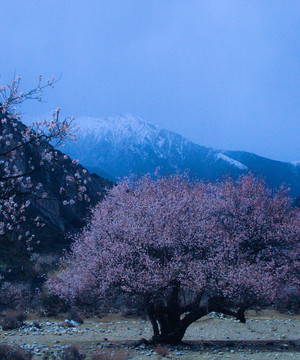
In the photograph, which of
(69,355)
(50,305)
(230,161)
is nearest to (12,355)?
(69,355)

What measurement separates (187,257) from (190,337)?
10348 mm

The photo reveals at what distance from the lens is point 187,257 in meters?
14.9

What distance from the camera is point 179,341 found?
16.5 metres

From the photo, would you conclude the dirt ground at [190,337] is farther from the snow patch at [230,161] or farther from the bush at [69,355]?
the snow patch at [230,161]

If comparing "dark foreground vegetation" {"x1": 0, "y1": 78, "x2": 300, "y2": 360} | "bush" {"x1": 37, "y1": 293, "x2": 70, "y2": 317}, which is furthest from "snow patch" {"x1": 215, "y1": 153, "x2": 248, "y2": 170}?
"dark foreground vegetation" {"x1": 0, "y1": 78, "x2": 300, "y2": 360}

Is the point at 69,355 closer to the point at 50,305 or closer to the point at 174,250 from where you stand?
the point at 174,250

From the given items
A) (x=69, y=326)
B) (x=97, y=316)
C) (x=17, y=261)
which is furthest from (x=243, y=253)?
(x=17, y=261)

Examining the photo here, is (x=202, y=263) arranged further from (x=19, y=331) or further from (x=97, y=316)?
(x=97, y=316)

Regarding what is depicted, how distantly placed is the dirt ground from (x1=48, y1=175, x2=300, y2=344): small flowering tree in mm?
1753

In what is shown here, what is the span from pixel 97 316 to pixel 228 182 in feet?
60.2

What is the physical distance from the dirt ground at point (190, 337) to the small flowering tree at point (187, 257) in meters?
1.75

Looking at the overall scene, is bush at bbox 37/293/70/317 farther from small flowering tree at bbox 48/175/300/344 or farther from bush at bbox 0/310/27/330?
small flowering tree at bbox 48/175/300/344

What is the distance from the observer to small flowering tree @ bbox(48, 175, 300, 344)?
14.2 meters

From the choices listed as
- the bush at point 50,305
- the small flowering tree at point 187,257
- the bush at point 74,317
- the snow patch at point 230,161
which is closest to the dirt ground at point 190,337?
the bush at point 74,317
